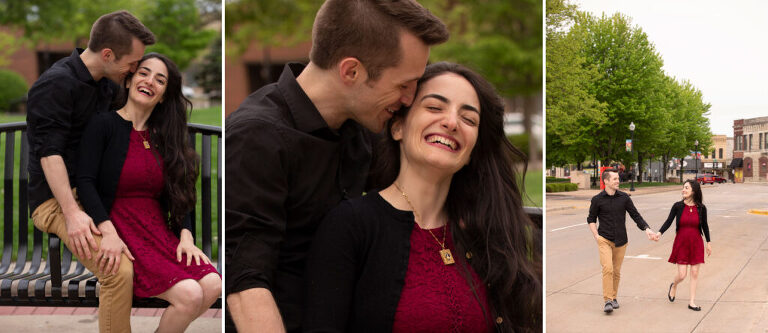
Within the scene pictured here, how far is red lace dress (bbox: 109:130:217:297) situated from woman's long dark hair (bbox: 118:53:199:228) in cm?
3

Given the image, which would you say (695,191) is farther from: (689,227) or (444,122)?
(444,122)

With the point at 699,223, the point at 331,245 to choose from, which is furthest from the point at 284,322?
the point at 699,223

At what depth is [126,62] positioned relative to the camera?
2277mm

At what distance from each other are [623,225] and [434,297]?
4.34 meters

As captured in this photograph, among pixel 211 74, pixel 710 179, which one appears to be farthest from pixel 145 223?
pixel 710 179

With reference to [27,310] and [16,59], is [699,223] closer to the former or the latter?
[27,310]

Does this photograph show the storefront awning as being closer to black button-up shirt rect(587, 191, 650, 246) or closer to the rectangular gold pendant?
black button-up shirt rect(587, 191, 650, 246)

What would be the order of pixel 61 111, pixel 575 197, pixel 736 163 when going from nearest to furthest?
pixel 61 111 < pixel 736 163 < pixel 575 197

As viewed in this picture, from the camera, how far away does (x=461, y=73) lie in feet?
5.11

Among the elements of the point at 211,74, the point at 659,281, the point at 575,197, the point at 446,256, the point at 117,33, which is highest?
the point at 211,74

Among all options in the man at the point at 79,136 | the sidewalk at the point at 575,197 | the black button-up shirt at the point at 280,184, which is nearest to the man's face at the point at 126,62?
the man at the point at 79,136

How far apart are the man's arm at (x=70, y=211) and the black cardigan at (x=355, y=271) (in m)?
1.09

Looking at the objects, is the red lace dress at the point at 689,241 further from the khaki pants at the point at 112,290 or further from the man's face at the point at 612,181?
the khaki pants at the point at 112,290

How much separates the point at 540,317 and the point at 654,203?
664 inches
